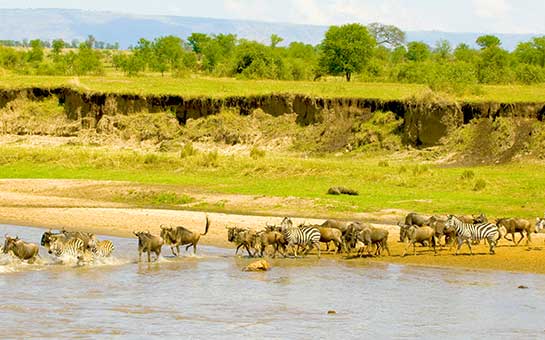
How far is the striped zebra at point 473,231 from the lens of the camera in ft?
77.7

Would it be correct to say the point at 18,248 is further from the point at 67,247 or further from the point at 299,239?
the point at 299,239

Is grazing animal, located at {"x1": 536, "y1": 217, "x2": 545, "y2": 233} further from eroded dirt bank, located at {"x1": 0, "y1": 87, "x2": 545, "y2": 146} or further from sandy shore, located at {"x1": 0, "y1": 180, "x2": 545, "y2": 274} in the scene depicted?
eroded dirt bank, located at {"x1": 0, "y1": 87, "x2": 545, "y2": 146}

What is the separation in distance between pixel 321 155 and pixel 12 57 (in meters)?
52.0

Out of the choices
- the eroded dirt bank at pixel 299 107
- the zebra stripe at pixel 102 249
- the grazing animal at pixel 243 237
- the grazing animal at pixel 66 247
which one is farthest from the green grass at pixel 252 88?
the grazing animal at pixel 66 247

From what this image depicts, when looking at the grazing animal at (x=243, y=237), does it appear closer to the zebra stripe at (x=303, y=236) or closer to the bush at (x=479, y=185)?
the zebra stripe at (x=303, y=236)

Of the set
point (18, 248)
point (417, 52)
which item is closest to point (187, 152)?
point (18, 248)

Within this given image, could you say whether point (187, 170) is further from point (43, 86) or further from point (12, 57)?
point (12, 57)

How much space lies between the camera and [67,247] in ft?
75.5

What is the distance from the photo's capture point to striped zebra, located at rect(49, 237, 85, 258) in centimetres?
2290

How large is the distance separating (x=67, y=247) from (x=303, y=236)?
5.39 meters

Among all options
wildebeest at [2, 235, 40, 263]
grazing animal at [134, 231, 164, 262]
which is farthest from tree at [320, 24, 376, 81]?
wildebeest at [2, 235, 40, 263]

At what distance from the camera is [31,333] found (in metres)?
16.7

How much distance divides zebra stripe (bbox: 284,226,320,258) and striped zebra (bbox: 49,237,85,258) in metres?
4.76

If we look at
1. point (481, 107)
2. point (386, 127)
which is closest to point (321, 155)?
point (386, 127)
